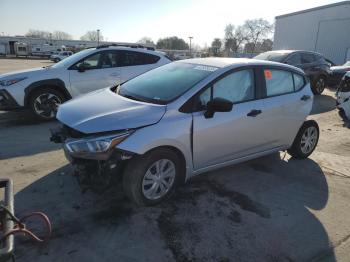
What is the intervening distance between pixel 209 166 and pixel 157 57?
5490mm

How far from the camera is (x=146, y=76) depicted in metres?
5.04

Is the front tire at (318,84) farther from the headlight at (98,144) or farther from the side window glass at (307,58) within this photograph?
the headlight at (98,144)

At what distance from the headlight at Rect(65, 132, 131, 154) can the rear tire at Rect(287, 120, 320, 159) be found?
327 centimetres

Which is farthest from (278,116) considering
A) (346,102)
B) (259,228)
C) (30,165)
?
(346,102)

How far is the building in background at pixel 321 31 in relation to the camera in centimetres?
2905

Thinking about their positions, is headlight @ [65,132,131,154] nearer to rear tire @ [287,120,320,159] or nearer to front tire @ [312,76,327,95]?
rear tire @ [287,120,320,159]

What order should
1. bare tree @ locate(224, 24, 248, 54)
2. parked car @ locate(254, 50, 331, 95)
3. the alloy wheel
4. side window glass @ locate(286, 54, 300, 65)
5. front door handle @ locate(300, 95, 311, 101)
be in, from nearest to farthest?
the alloy wheel, front door handle @ locate(300, 95, 311, 101), side window glass @ locate(286, 54, 300, 65), parked car @ locate(254, 50, 331, 95), bare tree @ locate(224, 24, 248, 54)

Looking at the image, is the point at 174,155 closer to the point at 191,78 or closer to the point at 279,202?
the point at 191,78

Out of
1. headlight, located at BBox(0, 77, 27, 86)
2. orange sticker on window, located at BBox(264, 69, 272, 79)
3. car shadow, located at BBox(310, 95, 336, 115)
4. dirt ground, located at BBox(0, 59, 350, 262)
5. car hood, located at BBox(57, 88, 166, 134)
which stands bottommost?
dirt ground, located at BBox(0, 59, 350, 262)

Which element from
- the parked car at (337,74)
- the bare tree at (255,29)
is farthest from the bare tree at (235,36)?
the parked car at (337,74)

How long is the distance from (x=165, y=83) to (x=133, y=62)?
4.47 metres

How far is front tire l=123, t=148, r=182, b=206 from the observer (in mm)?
3602

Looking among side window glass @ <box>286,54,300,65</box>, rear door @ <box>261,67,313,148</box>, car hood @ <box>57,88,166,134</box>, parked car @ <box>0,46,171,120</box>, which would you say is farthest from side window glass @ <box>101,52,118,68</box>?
side window glass @ <box>286,54,300,65</box>

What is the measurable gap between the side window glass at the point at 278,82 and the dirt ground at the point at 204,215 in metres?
1.23
